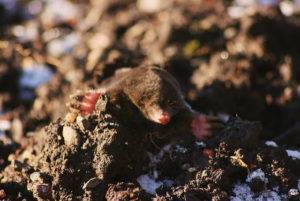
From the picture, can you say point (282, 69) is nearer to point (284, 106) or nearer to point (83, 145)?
point (284, 106)

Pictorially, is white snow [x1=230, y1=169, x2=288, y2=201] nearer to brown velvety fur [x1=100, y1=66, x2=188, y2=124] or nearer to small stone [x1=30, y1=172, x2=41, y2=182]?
brown velvety fur [x1=100, y1=66, x2=188, y2=124]

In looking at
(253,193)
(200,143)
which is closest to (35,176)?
(200,143)

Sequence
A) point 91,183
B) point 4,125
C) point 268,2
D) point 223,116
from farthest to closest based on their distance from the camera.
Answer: point 268,2
point 4,125
point 223,116
point 91,183

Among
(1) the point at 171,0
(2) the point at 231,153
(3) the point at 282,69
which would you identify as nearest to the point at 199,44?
(3) the point at 282,69

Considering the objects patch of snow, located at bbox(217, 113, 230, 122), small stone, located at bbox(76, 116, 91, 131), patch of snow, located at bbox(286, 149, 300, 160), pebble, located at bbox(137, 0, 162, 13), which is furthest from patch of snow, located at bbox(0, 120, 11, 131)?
patch of snow, located at bbox(286, 149, 300, 160)

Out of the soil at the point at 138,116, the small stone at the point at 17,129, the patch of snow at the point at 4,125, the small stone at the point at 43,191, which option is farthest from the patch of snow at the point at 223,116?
the patch of snow at the point at 4,125

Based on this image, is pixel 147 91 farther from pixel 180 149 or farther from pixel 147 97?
pixel 180 149
